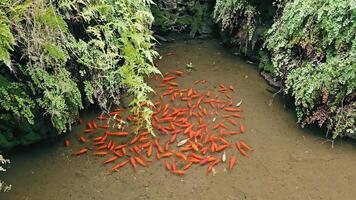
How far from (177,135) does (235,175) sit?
84 centimetres

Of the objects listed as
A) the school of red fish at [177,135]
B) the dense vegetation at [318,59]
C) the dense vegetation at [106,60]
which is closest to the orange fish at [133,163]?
the school of red fish at [177,135]

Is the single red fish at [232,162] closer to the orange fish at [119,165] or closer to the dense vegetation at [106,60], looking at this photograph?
the dense vegetation at [106,60]

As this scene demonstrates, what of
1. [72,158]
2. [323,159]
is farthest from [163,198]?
[323,159]

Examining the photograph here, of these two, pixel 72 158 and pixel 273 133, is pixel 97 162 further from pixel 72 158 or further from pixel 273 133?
pixel 273 133

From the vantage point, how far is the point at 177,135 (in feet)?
15.3

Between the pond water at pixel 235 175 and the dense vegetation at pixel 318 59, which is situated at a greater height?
the dense vegetation at pixel 318 59

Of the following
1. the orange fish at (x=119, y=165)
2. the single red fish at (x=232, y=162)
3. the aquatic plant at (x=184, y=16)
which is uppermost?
the aquatic plant at (x=184, y=16)

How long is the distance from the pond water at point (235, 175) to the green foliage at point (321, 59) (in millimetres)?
275

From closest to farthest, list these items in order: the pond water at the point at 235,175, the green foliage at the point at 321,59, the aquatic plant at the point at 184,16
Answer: the pond water at the point at 235,175 < the green foliage at the point at 321,59 < the aquatic plant at the point at 184,16

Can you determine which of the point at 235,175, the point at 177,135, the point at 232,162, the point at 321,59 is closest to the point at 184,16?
the point at 177,135

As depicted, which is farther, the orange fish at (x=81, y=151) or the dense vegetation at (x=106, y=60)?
the orange fish at (x=81, y=151)

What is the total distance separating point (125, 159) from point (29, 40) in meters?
1.55

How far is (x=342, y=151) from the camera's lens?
441cm

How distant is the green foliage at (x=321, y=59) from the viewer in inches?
164
